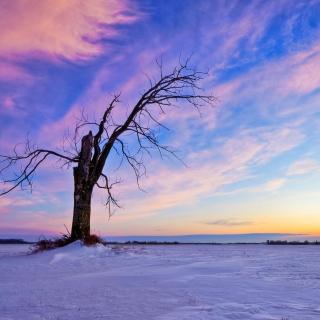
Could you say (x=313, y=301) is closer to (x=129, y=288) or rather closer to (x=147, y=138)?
(x=129, y=288)

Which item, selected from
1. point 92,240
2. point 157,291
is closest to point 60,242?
point 92,240

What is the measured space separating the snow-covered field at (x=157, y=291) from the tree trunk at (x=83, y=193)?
14.0ft

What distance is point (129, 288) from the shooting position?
6.68m

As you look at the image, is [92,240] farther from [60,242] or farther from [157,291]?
[157,291]

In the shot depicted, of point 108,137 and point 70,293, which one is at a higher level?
point 108,137

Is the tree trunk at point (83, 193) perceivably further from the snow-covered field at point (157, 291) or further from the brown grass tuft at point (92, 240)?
the snow-covered field at point (157, 291)

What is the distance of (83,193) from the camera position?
15.6m

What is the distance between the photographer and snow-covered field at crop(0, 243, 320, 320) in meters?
4.93

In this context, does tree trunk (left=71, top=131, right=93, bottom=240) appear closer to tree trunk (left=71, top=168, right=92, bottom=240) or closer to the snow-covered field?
tree trunk (left=71, top=168, right=92, bottom=240)

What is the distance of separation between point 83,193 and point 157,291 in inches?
378

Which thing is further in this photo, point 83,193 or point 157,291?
point 83,193

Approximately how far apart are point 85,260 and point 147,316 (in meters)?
6.99

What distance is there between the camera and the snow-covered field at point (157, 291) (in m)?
4.93

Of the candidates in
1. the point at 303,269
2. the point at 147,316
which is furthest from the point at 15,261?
the point at 147,316
